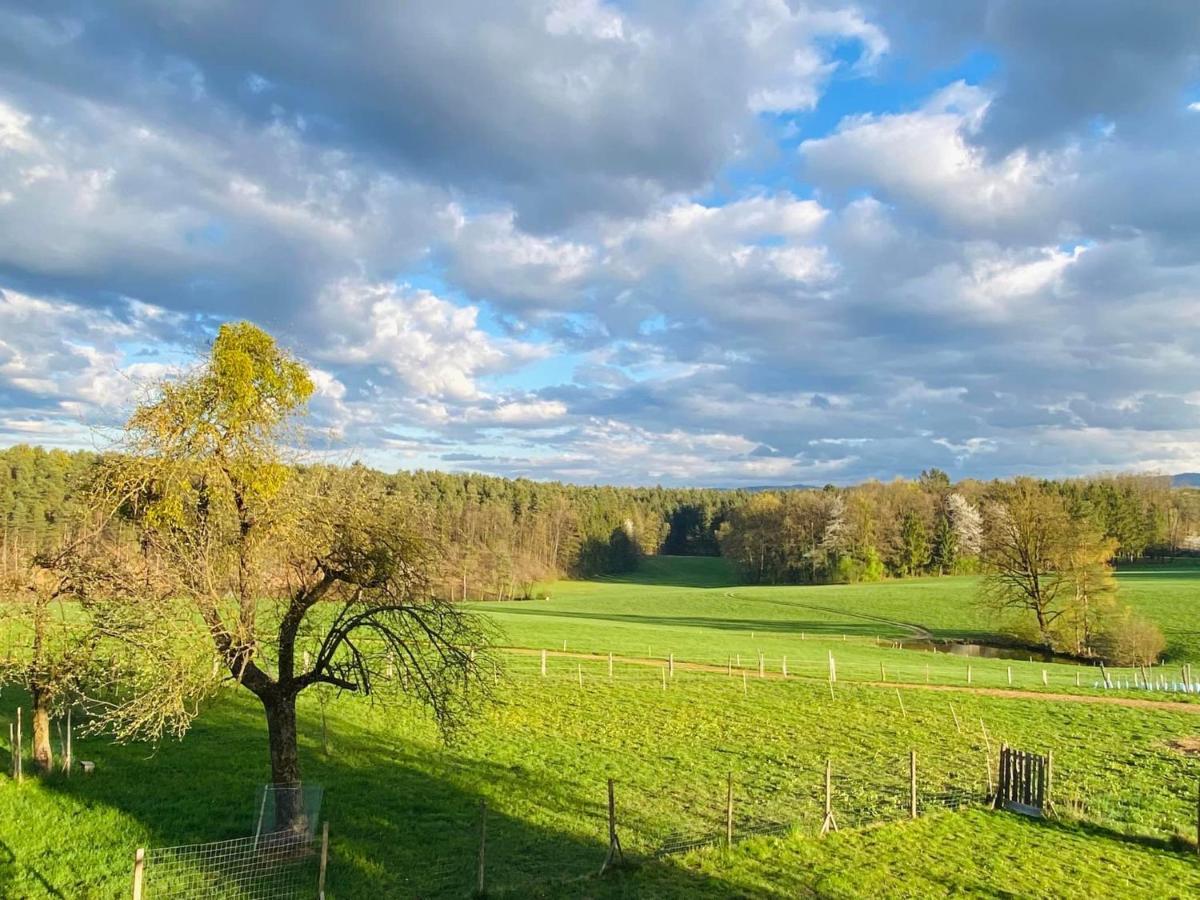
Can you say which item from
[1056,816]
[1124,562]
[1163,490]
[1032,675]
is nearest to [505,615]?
[1032,675]

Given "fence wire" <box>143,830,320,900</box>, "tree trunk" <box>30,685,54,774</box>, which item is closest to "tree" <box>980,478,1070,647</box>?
"fence wire" <box>143,830,320,900</box>

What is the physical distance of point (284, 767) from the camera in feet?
49.6

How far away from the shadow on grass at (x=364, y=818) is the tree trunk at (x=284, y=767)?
3.63ft

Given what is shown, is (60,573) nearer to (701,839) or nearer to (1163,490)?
(701,839)

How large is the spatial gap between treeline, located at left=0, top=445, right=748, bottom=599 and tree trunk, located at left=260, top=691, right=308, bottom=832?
145 feet

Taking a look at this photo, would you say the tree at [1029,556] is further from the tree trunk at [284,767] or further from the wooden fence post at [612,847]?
the tree trunk at [284,767]

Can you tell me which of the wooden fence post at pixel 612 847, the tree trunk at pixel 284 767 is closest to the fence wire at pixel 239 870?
the tree trunk at pixel 284 767

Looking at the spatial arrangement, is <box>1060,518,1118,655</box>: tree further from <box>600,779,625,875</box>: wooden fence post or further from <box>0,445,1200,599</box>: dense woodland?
<box>600,779,625,875</box>: wooden fence post

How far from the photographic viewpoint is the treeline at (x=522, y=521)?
79625 millimetres

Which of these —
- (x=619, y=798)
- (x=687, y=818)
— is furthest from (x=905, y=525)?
(x=687, y=818)

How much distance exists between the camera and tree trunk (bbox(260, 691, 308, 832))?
15.1 m

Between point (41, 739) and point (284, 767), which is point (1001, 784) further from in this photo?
point (41, 739)

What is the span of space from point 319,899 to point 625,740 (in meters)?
14.4

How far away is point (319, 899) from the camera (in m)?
12.4
